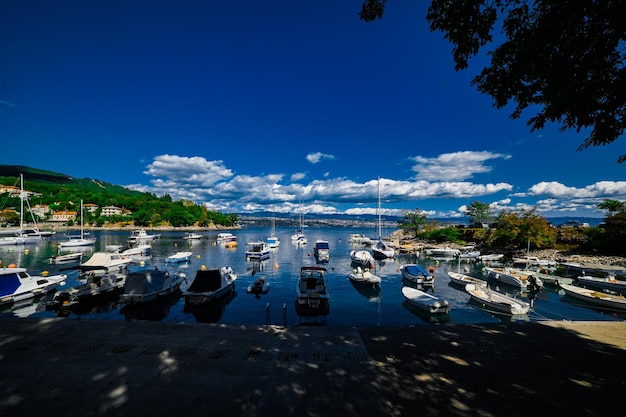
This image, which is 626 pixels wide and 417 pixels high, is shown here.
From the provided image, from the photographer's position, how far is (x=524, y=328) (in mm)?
11500

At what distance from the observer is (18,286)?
23156 mm

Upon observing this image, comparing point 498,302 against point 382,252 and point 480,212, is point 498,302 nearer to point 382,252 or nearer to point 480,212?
point 382,252

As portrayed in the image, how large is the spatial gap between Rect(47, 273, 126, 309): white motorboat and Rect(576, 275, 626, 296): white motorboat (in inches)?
2175

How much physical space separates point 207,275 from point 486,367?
22.8 metres

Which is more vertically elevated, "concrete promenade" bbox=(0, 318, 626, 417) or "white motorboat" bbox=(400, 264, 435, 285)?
"concrete promenade" bbox=(0, 318, 626, 417)

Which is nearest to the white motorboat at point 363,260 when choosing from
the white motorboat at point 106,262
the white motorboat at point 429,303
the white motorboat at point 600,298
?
the white motorboat at point 429,303

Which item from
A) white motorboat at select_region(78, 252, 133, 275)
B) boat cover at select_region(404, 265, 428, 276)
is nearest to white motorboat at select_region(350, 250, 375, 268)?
boat cover at select_region(404, 265, 428, 276)

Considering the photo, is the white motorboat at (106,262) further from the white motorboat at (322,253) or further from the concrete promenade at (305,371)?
the white motorboat at (322,253)

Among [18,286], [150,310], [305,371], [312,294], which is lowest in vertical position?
[150,310]

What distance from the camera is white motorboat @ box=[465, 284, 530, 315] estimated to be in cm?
2242

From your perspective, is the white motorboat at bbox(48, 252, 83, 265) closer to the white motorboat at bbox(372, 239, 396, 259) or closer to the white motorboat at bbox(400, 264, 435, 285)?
the white motorboat at bbox(400, 264, 435, 285)

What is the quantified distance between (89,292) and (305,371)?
2551 centimetres

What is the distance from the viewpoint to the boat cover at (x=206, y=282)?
24.5m

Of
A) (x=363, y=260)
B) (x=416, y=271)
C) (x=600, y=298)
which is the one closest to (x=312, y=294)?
(x=416, y=271)
